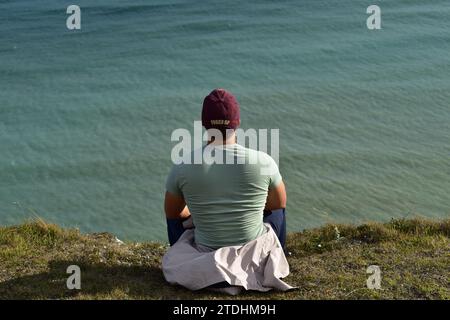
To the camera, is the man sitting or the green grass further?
the green grass

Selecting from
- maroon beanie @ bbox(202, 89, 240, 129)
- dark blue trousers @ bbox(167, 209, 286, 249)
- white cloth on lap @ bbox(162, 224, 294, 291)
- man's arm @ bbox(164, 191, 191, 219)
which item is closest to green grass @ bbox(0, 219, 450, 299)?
white cloth on lap @ bbox(162, 224, 294, 291)

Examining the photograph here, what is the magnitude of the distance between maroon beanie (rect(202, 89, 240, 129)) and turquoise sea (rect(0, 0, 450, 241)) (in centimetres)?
543

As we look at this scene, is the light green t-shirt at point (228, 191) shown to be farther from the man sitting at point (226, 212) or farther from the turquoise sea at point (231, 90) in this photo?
the turquoise sea at point (231, 90)

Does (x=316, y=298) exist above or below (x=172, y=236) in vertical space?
below

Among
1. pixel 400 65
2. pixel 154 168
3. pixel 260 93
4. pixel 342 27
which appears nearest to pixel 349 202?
pixel 154 168

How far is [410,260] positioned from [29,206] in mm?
7511

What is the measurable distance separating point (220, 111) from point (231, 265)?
1.17m

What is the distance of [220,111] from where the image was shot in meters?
5.08

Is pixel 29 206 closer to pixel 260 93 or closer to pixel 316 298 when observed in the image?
pixel 260 93

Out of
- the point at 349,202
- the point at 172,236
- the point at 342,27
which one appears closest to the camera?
the point at 172,236

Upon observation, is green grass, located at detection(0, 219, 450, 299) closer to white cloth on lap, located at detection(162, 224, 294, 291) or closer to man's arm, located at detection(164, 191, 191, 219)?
white cloth on lap, located at detection(162, 224, 294, 291)

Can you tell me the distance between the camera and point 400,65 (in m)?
17.6

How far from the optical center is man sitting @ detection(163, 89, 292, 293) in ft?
16.9

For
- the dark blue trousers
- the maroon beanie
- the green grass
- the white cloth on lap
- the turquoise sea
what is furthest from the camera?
the turquoise sea
